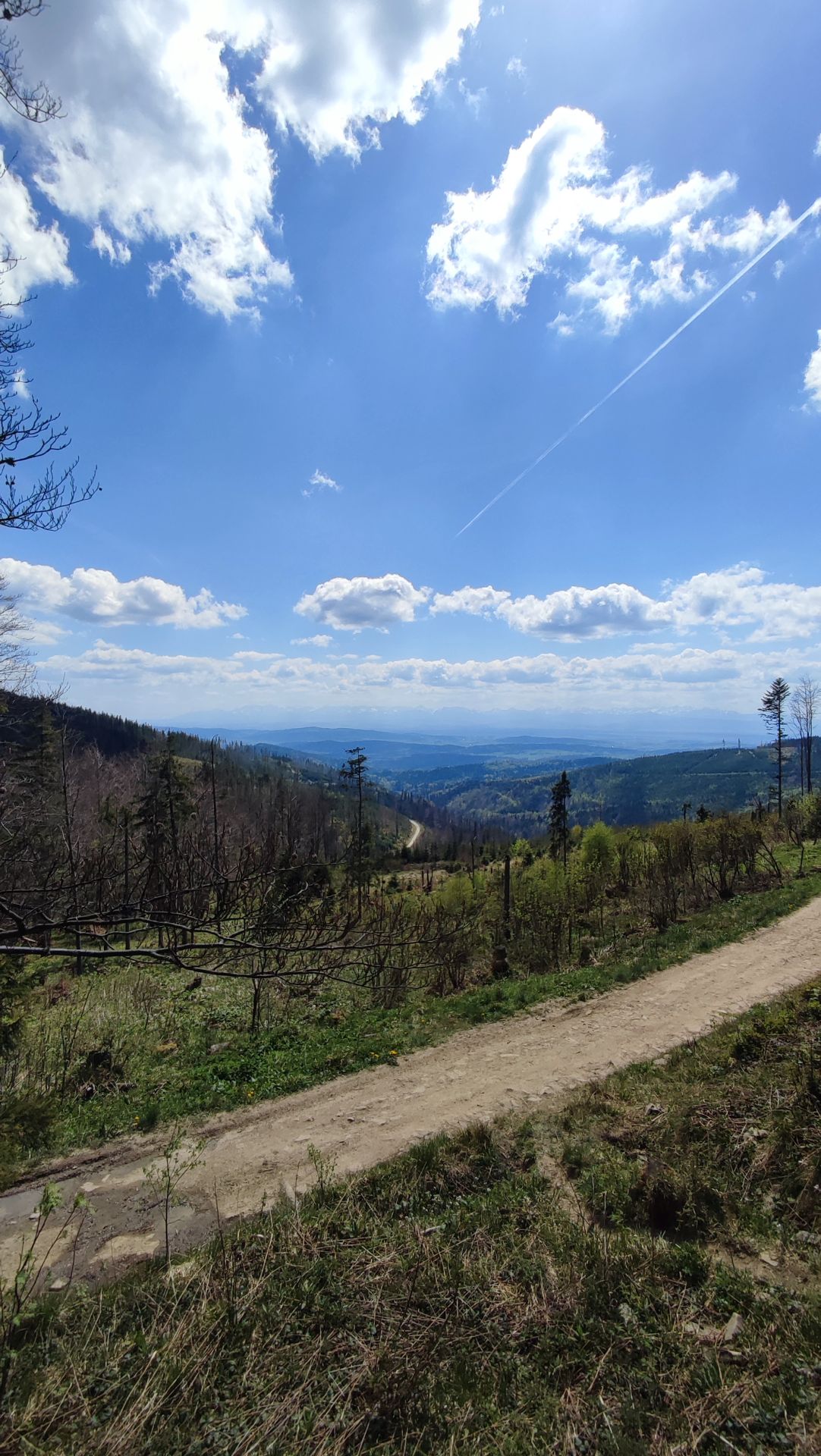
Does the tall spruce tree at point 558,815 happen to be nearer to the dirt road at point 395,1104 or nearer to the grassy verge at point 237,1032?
the grassy verge at point 237,1032

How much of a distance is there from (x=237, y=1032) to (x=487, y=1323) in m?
9.57

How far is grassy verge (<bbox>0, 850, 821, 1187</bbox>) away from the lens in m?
7.82

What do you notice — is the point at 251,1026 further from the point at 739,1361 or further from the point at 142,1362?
the point at 739,1361

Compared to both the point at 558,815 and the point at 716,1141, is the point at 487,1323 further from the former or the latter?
the point at 558,815

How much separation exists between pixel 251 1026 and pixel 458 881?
22195mm

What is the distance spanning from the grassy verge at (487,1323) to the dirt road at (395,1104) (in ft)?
2.89

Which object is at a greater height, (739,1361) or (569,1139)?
(739,1361)

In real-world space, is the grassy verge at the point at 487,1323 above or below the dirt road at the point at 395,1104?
above

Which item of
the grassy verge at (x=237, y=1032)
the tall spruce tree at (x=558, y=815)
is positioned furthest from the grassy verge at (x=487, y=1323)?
the tall spruce tree at (x=558, y=815)

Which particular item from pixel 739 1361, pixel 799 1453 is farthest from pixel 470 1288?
pixel 799 1453

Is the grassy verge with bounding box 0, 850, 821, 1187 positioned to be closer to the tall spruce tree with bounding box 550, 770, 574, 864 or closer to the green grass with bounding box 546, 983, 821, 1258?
the green grass with bounding box 546, 983, 821, 1258

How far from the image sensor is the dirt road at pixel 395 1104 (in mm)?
5727

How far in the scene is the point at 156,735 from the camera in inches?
5039

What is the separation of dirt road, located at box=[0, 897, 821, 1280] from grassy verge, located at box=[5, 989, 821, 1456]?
882 millimetres
